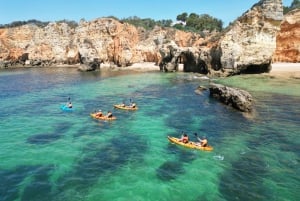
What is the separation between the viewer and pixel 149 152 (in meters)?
27.1

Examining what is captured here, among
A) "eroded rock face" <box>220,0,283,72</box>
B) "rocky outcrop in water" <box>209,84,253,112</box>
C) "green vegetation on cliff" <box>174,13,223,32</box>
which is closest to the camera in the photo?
"rocky outcrop in water" <box>209,84,253,112</box>

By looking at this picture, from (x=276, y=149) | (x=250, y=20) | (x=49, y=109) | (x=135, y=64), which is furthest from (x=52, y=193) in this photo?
(x=135, y=64)

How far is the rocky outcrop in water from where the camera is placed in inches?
1606

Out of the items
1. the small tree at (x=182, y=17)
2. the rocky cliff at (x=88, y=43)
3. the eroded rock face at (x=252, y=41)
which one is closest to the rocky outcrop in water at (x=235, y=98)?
the eroded rock face at (x=252, y=41)

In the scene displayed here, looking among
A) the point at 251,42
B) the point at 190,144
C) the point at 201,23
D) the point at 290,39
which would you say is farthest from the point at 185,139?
the point at 201,23

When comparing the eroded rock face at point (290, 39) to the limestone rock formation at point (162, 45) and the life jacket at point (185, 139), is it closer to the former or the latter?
the limestone rock formation at point (162, 45)

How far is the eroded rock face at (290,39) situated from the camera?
258 feet

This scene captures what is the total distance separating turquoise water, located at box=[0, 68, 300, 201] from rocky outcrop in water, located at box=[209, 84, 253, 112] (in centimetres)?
110

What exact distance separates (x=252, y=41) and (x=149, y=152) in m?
50.3

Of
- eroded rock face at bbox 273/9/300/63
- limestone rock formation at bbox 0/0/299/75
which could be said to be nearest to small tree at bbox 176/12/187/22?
limestone rock formation at bbox 0/0/299/75

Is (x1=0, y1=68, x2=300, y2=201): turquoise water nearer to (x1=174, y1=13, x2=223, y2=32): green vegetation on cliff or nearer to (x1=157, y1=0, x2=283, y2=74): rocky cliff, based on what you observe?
(x1=157, y1=0, x2=283, y2=74): rocky cliff

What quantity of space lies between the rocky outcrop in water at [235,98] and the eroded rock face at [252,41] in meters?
23.1

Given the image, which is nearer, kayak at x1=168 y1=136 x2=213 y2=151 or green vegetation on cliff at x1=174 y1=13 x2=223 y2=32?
kayak at x1=168 y1=136 x2=213 y2=151

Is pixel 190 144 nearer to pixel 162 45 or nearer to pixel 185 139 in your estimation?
pixel 185 139
